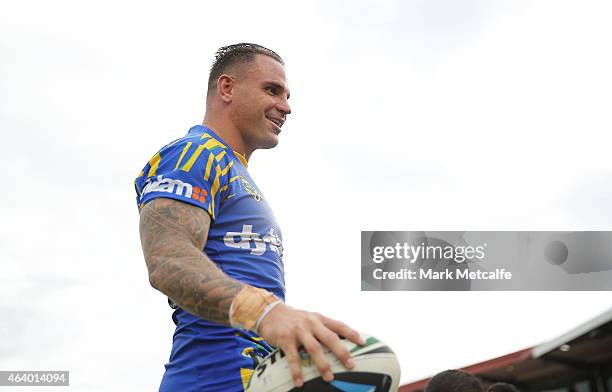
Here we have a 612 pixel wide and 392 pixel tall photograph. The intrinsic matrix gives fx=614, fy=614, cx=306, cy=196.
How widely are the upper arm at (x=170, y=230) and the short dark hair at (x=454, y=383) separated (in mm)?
3364

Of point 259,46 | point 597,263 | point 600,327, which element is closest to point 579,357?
point 600,327

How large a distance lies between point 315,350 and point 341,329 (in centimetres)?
13

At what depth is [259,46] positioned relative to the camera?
3.05 metres

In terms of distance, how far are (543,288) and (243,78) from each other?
17830 millimetres

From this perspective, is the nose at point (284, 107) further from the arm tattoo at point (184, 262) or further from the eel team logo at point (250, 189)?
the arm tattoo at point (184, 262)

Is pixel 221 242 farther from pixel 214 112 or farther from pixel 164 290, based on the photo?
pixel 214 112

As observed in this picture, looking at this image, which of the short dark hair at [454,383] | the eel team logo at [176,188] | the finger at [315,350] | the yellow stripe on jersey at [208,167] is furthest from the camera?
the short dark hair at [454,383]

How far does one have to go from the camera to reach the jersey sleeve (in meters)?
2.20

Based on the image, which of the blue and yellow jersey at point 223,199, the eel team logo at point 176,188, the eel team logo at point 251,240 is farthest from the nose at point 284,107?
the eel team logo at point 176,188

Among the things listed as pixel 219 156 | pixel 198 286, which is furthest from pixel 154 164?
pixel 198 286

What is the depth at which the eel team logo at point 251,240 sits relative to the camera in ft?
7.89

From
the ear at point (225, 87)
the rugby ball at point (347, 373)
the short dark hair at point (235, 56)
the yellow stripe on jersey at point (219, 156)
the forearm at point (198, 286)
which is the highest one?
the short dark hair at point (235, 56)

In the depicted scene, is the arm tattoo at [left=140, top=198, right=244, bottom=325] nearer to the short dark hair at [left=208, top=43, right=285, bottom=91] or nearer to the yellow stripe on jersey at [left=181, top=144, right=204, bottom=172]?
the yellow stripe on jersey at [left=181, top=144, right=204, bottom=172]

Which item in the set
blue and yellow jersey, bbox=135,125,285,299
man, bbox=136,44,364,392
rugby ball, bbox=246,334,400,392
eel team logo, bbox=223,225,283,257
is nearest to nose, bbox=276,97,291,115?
man, bbox=136,44,364,392
